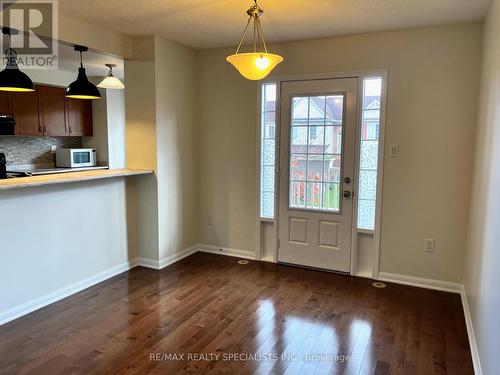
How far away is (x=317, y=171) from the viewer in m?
3.91

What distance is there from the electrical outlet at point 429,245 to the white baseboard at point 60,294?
2.97 metres

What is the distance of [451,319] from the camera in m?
2.93

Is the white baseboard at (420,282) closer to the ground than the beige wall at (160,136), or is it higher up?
closer to the ground

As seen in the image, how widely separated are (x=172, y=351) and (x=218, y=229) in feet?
7.08

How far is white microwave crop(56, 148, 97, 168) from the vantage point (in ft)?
19.0

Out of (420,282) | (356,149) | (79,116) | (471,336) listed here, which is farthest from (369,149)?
(79,116)

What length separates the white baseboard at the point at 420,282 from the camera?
3.47m

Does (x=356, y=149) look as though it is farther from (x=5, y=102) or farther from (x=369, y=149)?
(x=5, y=102)

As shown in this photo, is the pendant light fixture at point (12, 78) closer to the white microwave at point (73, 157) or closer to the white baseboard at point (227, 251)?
the white baseboard at point (227, 251)

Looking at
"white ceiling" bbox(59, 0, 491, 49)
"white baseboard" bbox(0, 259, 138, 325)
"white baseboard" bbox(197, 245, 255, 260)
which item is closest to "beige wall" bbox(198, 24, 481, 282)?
"white ceiling" bbox(59, 0, 491, 49)

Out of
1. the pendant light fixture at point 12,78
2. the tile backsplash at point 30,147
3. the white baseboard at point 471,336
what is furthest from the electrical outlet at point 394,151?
the tile backsplash at point 30,147

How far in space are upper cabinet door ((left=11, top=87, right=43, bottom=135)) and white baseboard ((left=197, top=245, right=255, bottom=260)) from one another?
9.91ft

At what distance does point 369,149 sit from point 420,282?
1.36 m

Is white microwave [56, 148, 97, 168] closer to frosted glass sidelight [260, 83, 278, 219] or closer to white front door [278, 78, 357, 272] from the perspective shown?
frosted glass sidelight [260, 83, 278, 219]
